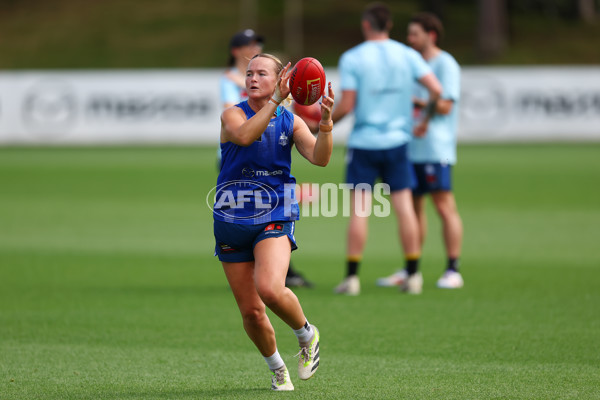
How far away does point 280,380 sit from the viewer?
598 cm

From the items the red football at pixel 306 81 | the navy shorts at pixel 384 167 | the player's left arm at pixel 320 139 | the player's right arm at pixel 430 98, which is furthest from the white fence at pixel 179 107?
the red football at pixel 306 81

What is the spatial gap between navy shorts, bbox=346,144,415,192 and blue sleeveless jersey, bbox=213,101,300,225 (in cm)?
359

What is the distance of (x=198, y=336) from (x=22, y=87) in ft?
76.8

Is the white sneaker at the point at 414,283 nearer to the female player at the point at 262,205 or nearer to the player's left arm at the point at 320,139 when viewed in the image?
the female player at the point at 262,205

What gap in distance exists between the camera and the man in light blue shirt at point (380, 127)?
9.49 metres

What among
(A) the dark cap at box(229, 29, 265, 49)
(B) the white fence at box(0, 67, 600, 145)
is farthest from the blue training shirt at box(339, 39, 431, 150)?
(B) the white fence at box(0, 67, 600, 145)

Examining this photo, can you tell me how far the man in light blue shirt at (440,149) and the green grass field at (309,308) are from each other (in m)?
0.42

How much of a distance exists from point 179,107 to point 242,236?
24196 millimetres

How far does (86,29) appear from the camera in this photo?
169 feet

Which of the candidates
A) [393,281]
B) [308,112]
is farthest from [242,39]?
[393,281]

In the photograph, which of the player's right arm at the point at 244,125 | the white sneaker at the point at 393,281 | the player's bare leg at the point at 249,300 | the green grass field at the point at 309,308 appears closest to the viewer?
the player's right arm at the point at 244,125

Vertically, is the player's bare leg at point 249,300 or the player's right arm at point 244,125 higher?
the player's right arm at point 244,125

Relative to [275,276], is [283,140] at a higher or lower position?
higher

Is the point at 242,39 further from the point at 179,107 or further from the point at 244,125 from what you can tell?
the point at 179,107
